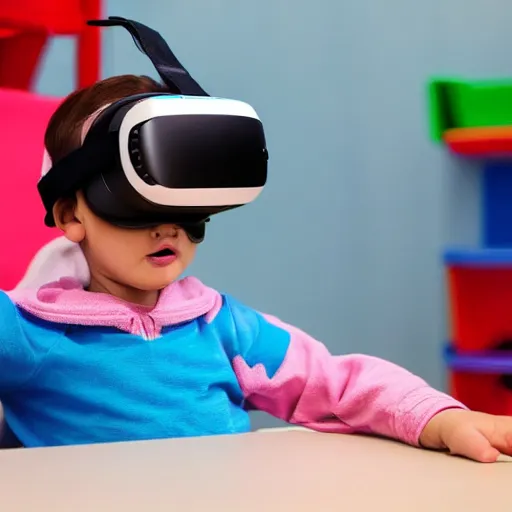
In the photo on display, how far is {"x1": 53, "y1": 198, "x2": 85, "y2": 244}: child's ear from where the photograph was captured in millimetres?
764

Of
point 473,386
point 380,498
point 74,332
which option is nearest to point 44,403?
point 74,332

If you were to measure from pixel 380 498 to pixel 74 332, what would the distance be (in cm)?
32

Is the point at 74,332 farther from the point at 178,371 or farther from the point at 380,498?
the point at 380,498

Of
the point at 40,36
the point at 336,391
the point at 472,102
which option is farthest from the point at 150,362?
the point at 472,102

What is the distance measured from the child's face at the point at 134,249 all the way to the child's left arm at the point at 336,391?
0.09m

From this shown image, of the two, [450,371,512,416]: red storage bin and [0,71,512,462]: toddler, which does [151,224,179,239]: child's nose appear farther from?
[450,371,512,416]: red storage bin

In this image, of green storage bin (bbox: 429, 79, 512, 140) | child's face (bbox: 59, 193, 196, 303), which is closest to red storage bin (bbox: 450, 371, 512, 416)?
green storage bin (bbox: 429, 79, 512, 140)

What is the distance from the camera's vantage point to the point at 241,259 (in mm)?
1713

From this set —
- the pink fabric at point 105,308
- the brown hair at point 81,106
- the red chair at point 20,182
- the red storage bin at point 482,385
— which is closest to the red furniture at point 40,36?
the red chair at point 20,182

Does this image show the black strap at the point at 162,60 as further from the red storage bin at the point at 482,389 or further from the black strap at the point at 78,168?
the red storage bin at the point at 482,389

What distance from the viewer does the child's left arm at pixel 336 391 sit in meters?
0.67

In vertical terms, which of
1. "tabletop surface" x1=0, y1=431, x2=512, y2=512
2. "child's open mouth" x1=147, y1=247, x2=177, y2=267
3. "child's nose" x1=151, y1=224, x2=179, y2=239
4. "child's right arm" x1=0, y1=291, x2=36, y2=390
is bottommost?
"tabletop surface" x1=0, y1=431, x2=512, y2=512

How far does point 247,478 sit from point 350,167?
Answer: 124 cm

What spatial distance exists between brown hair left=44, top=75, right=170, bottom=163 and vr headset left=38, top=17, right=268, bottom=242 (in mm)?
43
